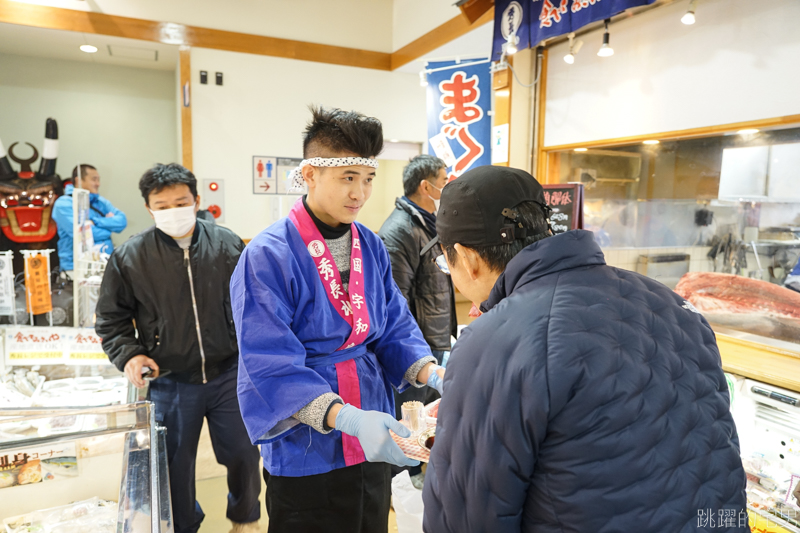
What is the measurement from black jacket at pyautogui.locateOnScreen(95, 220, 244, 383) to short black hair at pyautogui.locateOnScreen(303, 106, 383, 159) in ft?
3.33

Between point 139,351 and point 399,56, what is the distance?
5635mm

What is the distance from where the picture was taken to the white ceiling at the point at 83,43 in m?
5.78

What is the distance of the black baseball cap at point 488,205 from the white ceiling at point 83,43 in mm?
6146

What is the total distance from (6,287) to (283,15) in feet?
14.7

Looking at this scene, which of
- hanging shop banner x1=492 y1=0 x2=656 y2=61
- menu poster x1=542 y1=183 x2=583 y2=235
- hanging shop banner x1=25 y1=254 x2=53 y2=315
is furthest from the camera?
hanging shop banner x1=25 y1=254 x2=53 y2=315

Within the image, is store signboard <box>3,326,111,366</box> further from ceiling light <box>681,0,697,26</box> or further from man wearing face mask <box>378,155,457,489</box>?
ceiling light <box>681,0,697,26</box>

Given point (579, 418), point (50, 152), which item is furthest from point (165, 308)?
point (50, 152)

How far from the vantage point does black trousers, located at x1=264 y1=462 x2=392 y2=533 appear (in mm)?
1485

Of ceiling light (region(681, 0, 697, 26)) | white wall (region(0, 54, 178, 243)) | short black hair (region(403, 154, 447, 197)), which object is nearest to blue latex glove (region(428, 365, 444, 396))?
short black hair (region(403, 154, 447, 197))

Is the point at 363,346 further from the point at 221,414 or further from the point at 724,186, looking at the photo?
the point at 724,186

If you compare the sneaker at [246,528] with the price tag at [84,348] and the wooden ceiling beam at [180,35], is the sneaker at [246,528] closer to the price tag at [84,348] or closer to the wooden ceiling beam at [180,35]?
the price tag at [84,348]

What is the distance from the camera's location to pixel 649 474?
859 millimetres

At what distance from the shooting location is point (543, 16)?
153 inches

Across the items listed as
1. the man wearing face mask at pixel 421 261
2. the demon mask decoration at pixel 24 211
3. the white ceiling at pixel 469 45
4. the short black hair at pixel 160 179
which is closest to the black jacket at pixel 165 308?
the short black hair at pixel 160 179
